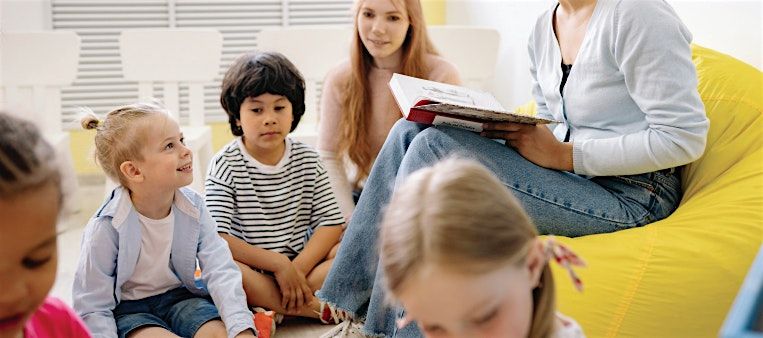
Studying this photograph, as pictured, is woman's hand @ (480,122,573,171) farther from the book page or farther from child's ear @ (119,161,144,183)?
child's ear @ (119,161,144,183)

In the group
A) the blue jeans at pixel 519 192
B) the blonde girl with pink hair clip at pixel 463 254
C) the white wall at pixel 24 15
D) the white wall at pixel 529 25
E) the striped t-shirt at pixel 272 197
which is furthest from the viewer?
the white wall at pixel 24 15

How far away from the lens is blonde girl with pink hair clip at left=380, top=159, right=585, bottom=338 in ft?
3.00

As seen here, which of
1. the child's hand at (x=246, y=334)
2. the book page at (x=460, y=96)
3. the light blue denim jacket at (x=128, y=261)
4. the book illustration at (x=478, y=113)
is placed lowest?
the child's hand at (x=246, y=334)

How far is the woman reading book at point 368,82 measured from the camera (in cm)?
225

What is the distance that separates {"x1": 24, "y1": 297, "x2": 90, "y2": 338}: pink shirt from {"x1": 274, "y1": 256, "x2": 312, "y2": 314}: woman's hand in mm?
882

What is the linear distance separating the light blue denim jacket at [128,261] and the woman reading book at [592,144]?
0.77ft

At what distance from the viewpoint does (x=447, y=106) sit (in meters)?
1.50

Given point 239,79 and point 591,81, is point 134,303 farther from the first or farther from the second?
point 591,81

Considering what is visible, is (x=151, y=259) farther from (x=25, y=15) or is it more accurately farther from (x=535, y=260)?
(x=25, y=15)

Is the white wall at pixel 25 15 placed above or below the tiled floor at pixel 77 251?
above

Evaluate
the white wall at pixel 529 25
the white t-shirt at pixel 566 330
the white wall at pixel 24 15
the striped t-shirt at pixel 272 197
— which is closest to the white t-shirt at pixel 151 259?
the striped t-shirt at pixel 272 197

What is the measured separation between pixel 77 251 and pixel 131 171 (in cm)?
111

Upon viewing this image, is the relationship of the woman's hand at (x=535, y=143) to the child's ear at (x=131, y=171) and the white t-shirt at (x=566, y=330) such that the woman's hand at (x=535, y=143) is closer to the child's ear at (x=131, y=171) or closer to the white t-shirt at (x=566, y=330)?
the white t-shirt at (x=566, y=330)

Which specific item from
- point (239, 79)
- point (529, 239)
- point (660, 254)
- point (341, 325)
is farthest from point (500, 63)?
point (529, 239)
